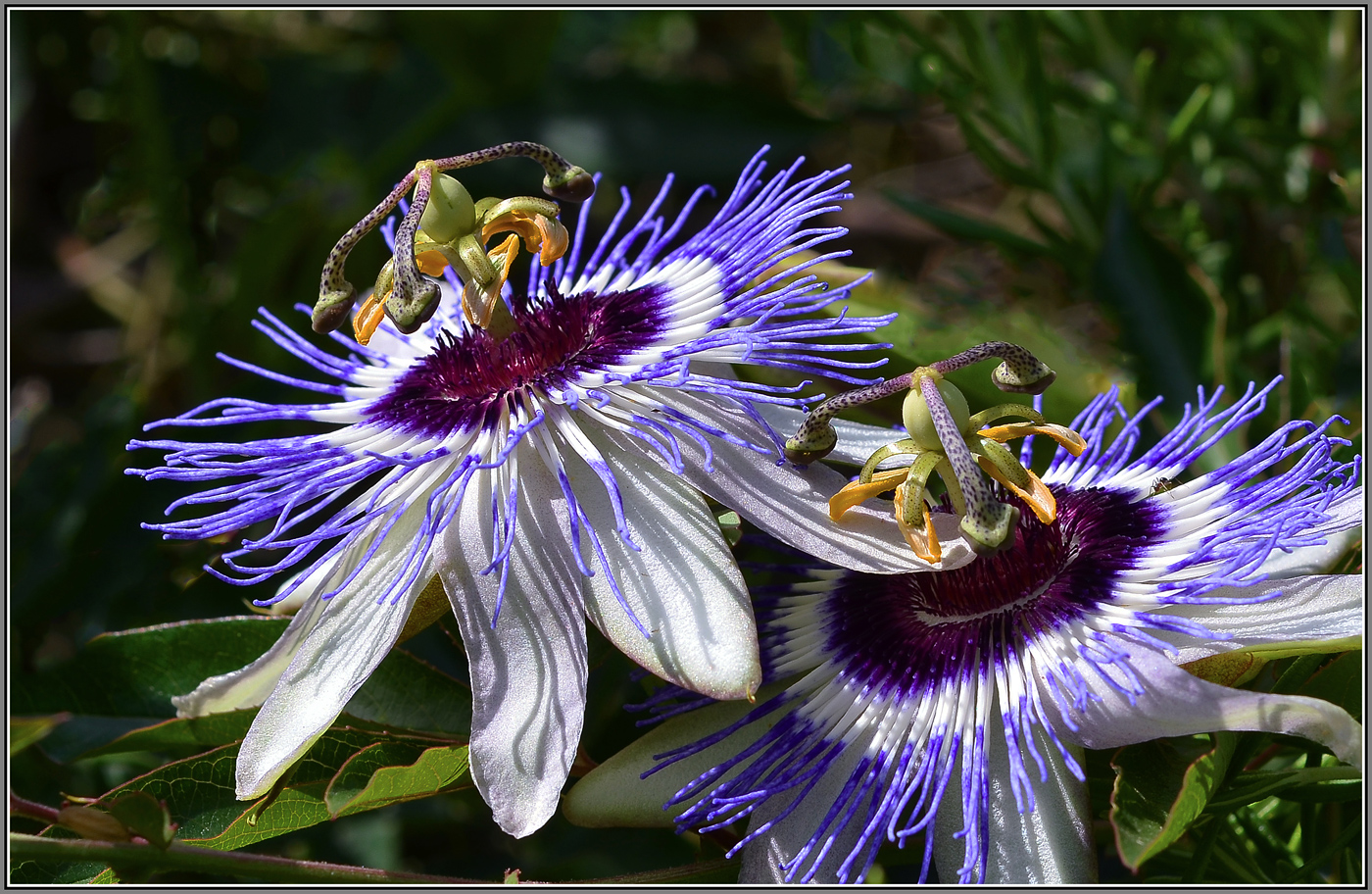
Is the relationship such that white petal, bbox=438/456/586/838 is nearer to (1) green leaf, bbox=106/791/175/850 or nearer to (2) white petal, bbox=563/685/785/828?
(2) white petal, bbox=563/685/785/828

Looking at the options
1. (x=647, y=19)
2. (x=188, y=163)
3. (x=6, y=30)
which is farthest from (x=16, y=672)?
(x=647, y=19)

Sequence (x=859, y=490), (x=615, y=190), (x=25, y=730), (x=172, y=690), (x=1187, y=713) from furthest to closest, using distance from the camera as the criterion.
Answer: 1. (x=615, y=190)
2. (x=172, y=690)
3. (x=25, y=730)
4. (x=859, y=490)
5. (x=1187, y=713)

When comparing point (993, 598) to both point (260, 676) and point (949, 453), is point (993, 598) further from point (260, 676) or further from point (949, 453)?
point (260, 676)

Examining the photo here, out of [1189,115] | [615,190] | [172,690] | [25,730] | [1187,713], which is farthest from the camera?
[615,190]

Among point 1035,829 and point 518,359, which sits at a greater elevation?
point 518,359

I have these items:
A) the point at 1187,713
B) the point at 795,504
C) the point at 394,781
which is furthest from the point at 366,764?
the point at 1187,713

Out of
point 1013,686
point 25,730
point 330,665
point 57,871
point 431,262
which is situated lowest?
point 57,871

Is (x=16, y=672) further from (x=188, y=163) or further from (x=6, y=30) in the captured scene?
(x=188, y=163)

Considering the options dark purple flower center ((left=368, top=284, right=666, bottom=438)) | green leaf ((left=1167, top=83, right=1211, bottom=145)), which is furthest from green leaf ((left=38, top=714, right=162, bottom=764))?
green leaf ((left=1167, top=83, right=1211, bottom=145))
